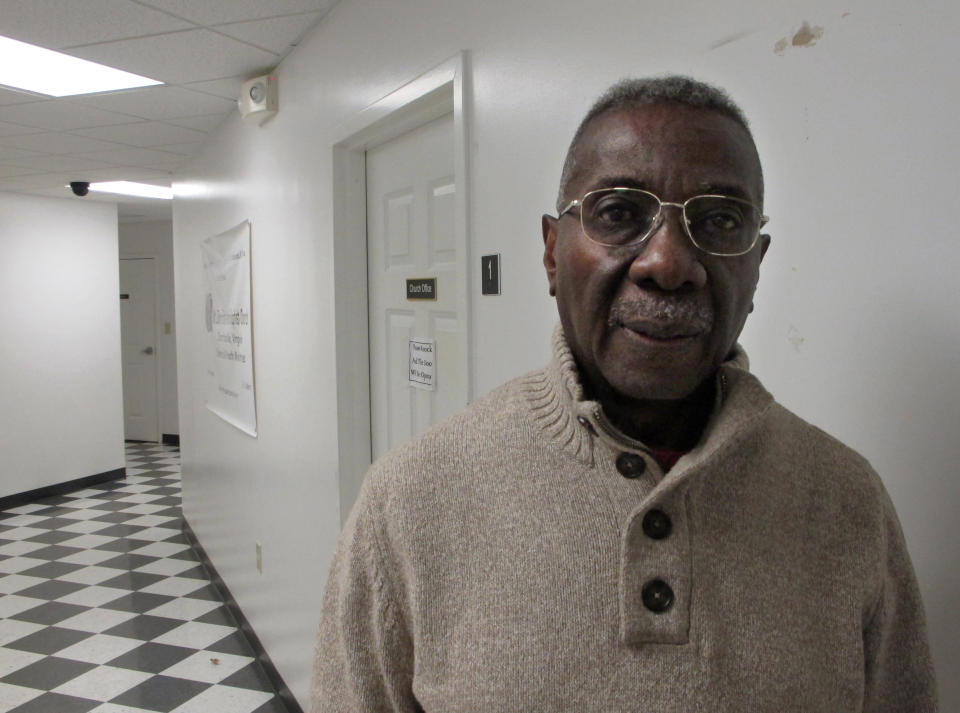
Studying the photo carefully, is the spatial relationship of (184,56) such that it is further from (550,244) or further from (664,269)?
(664,269)

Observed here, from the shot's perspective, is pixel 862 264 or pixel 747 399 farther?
pixel 862 264

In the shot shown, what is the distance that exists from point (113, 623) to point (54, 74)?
8.44 feet

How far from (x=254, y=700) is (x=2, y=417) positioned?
3.93 meters

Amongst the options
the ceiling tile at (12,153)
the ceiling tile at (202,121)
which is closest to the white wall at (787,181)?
the ceiling tile at (202,121)

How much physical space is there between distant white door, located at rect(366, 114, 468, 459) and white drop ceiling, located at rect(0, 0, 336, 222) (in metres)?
0.63

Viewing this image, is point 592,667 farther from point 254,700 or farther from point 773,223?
point 254,700

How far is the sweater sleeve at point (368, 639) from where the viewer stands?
729 millimetres

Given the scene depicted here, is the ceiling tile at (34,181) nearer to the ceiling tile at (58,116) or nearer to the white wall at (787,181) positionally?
the ceiling tile at (58,116)

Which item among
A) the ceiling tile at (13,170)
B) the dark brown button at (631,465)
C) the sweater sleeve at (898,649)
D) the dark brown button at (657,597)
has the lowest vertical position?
the sweater sleeve at (898,649)

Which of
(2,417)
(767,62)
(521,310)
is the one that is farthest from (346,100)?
(2,417)

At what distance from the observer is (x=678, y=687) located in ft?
2.02

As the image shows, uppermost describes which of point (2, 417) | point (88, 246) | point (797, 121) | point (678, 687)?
point (88, 246)

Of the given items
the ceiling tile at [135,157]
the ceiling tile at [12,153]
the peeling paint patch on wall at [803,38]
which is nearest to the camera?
the peeling paint patch on wall at [803,38]

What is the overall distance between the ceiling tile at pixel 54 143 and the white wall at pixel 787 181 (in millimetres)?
1992
